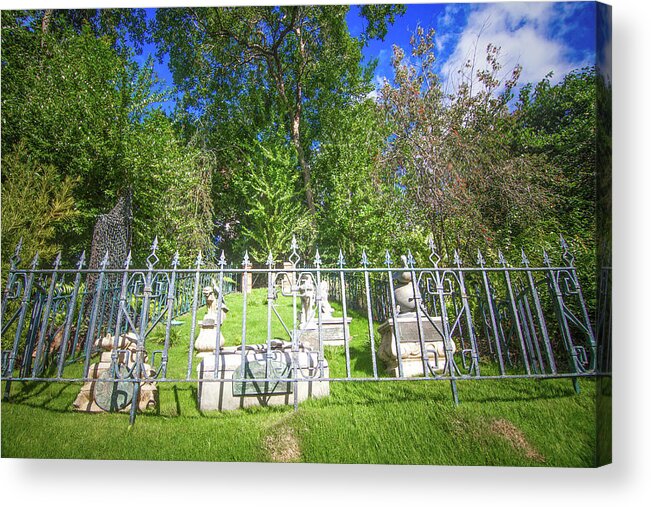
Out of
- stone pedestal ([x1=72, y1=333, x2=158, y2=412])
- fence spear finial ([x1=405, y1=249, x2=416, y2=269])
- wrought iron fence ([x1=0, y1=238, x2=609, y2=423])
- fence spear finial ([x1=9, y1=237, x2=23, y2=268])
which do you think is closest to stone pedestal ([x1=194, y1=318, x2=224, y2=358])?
wrought iron fence ([x1=0, y1=238, x2=609, y2=423])

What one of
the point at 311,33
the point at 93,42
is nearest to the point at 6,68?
the point at 93,42

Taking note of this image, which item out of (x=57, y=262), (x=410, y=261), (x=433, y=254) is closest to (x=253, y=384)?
(x=410, y=261)

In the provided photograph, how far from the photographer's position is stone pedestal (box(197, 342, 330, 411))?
6.61 ft

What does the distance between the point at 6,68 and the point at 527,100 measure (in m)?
4.02

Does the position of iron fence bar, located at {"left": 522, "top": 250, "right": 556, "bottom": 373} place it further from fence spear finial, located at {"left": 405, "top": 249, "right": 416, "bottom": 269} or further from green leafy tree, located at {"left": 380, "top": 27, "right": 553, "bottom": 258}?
fence spear finial, located at {"left": 405, "top": 249, "right": 416, "bottom": 269}

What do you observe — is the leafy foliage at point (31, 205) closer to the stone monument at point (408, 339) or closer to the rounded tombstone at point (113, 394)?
the rounded tombstone at point (113, 394)

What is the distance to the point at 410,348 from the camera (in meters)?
2.43

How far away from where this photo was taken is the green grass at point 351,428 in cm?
184

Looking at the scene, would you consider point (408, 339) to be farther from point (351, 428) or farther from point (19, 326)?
point (19, 326)

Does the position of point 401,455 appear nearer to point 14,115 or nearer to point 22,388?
point 22,388

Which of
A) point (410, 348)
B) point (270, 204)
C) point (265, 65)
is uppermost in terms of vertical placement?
point (265, 65)

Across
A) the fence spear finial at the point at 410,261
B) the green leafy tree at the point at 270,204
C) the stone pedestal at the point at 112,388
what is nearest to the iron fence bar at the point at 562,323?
the fence spear finial at the point at 410,261

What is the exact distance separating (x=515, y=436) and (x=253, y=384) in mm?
1622

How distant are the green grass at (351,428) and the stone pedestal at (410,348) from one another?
1.02 feet
